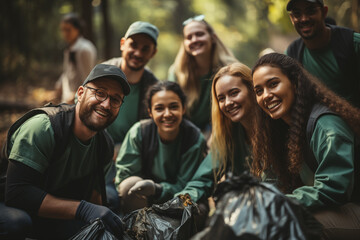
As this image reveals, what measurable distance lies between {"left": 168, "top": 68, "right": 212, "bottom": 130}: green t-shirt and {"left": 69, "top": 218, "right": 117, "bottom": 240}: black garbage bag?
2.40m

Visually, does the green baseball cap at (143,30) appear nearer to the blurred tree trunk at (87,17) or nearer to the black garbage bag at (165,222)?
the black garbage bag at (165,222)

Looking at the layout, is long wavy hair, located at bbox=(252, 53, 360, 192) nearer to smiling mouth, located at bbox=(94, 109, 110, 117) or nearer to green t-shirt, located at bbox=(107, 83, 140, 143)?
smiling mouth, located at bbox=(94, 109, 110, 117)

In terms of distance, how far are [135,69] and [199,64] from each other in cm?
92

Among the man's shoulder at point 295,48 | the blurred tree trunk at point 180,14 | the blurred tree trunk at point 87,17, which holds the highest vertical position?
the blurred tree trunk at point 180,14

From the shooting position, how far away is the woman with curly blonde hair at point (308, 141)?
2.20 metres

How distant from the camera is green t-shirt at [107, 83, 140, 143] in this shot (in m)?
4.24

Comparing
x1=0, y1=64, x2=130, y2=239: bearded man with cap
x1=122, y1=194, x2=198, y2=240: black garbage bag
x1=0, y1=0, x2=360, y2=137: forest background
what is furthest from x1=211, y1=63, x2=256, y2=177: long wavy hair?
x1=0, y1=0, x2=360, y2=137: forest background

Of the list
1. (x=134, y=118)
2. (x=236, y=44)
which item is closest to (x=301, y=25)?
(x=134, y=118)

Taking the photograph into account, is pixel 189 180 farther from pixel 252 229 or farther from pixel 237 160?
pixel 252 229

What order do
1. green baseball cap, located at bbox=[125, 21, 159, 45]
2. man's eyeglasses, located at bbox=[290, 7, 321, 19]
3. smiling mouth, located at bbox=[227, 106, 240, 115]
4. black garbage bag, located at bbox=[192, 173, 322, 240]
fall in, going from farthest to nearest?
green baseball cap, located at bbox=[125, 21, 159, 45], man's eyeglasses, located at bbox=[290, 7, 321, 19], smiling mouth, located at bbox=[227, 106, 240, 115], black garbage bag, located at bbox=[192, 173, 322, 240]

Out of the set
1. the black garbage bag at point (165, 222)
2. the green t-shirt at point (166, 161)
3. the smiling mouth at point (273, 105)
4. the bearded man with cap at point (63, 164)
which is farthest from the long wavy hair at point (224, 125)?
the bearded man with cap at point (63, 164)

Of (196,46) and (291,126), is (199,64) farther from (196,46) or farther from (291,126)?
(291,126)

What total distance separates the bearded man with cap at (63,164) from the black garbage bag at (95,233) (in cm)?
12

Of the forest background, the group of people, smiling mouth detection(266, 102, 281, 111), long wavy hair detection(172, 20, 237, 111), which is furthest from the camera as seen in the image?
the forest background
